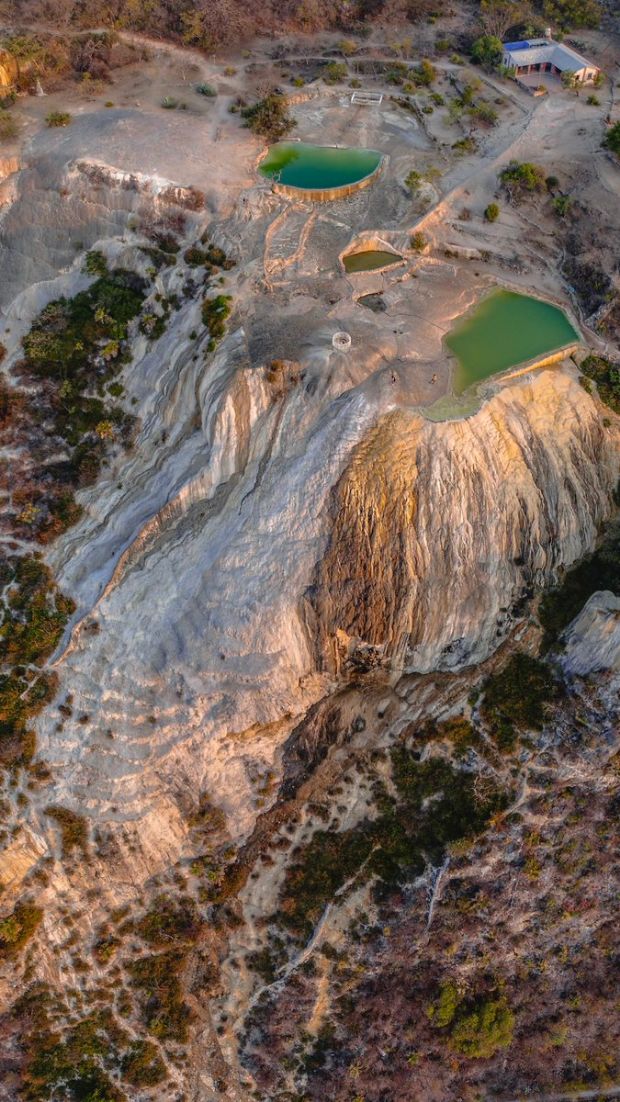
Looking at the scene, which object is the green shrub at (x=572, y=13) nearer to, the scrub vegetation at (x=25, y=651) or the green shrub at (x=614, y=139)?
the green shrub at (x=614, y=139)

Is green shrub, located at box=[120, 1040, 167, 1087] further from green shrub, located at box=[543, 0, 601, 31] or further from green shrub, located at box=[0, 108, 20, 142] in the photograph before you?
green shrub, located at box=[543, 0, 601, 31]

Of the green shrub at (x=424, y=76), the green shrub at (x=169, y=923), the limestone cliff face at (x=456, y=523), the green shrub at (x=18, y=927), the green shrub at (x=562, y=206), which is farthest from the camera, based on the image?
the green shrub at (x=424, y=76)

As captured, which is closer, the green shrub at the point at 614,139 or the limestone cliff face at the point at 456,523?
the limestone cliff face at the point at 456,523

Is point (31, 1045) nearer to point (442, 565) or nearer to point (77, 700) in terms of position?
point (77, 700)

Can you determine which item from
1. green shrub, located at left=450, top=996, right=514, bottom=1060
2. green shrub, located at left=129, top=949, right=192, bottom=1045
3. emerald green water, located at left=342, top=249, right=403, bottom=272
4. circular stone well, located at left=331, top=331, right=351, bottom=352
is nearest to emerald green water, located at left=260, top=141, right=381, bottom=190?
emerald green water, located at left=342, top=249, right=403, bottom=272

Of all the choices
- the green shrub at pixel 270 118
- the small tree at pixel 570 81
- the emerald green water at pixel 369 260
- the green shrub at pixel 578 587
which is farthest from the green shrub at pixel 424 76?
the green shrub at pixel 578 587

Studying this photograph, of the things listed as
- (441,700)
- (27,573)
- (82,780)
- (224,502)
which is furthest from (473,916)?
(27,573)
